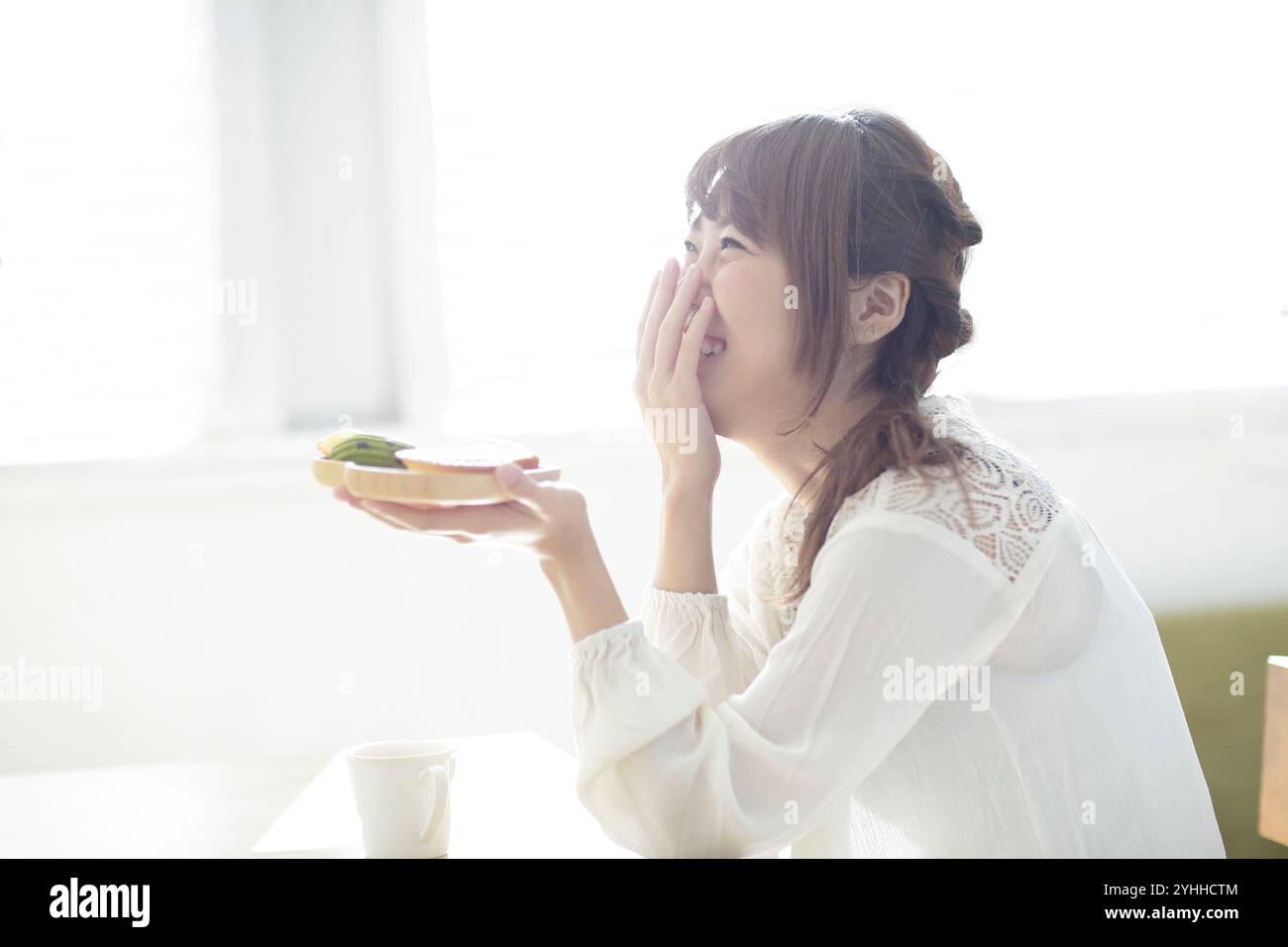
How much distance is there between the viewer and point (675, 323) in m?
1.13

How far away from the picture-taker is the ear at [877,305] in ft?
3.59

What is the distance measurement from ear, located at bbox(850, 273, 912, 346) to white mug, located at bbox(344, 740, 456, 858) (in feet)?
1.77

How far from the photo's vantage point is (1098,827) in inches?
37.6

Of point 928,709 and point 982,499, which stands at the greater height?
point 982,499

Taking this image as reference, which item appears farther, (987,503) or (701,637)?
(701,637)

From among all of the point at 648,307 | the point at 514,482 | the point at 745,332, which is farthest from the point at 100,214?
the point at 514,482

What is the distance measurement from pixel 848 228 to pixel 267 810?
74 cm

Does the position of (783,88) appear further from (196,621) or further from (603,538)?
(196,621)

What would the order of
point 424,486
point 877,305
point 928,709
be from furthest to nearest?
point 877,305
point 928,709
point 424,486

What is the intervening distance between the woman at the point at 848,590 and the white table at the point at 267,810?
15 centimetres

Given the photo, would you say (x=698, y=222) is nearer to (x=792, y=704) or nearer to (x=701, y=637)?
(x=701, y=637)
